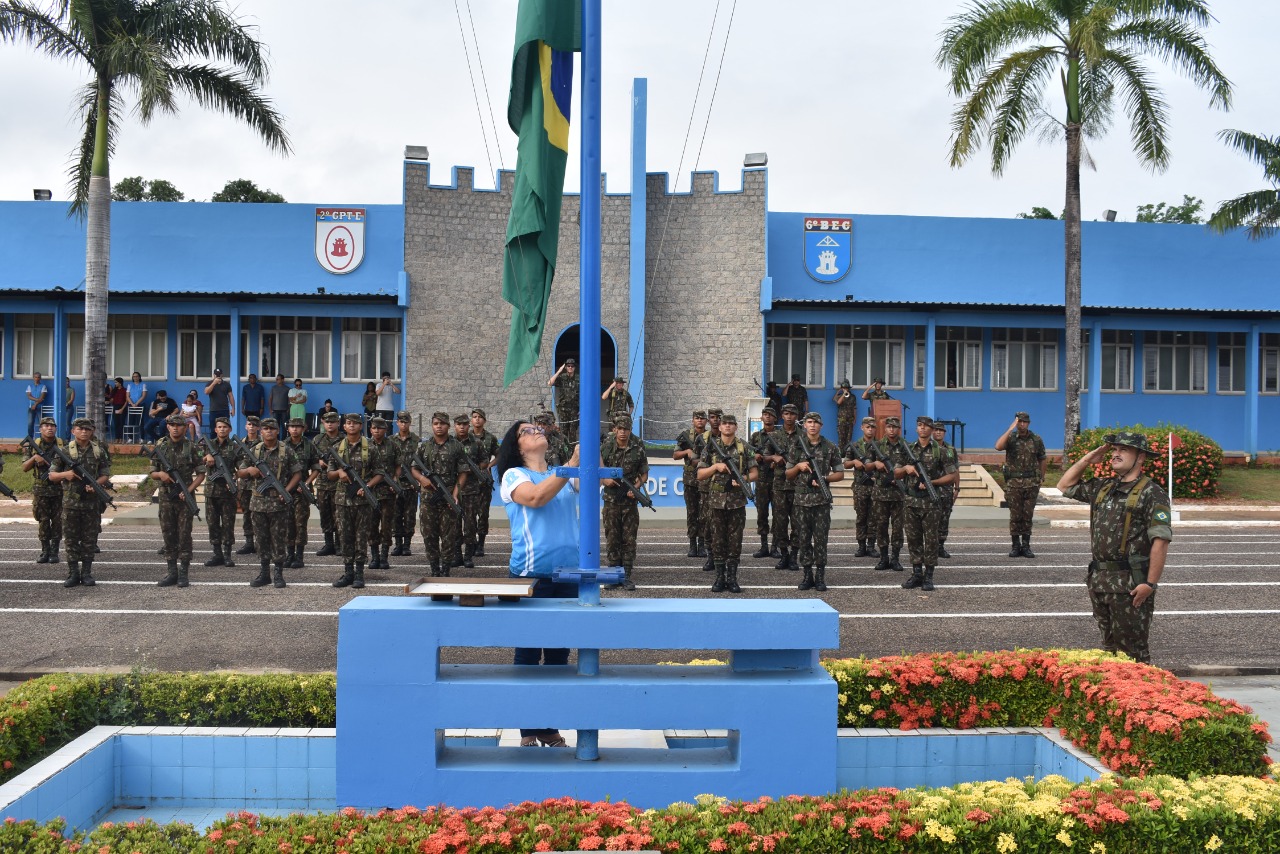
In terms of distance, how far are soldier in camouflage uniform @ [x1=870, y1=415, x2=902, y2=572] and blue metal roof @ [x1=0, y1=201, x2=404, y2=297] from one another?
15.2 meters

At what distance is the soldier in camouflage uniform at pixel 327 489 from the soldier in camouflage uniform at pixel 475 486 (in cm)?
161

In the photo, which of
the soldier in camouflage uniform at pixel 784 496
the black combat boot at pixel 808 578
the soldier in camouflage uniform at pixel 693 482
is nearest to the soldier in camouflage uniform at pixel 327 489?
the soldier in camouflage uniform at pixel 693 482

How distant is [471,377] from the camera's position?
26953 mm

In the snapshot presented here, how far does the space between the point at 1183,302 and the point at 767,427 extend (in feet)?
59.3

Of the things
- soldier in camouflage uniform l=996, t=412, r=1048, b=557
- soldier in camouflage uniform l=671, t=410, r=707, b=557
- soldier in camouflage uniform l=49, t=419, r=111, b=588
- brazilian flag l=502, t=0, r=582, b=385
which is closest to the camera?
brazilian flag l=502, t=0, r=582, b=385

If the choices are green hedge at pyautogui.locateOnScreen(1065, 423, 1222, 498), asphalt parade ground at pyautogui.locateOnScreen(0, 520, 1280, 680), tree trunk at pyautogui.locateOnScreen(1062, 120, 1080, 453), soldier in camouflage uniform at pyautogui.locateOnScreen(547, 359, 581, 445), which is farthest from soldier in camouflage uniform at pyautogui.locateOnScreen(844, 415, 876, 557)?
tree trunk at pyautogui.locateOnScreen(1062, 120, 1080, 453)

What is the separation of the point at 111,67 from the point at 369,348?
8.37 metres

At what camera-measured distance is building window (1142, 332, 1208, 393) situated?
30.0m

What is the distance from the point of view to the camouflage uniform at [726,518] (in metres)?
13.0

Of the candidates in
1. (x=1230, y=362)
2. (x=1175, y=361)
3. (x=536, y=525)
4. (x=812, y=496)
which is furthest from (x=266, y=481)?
(x=1230, y=362)

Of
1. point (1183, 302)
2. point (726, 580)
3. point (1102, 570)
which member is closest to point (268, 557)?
point (726, 580)

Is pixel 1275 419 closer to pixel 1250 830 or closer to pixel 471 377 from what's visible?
pixel 471 377

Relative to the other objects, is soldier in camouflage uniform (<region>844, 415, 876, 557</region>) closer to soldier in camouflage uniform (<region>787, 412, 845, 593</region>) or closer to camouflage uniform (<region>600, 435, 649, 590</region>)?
soldier in camouflage uniform (<region>787, 412, 845, 593</region>)

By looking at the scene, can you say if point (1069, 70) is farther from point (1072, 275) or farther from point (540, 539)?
point (540, 539)
